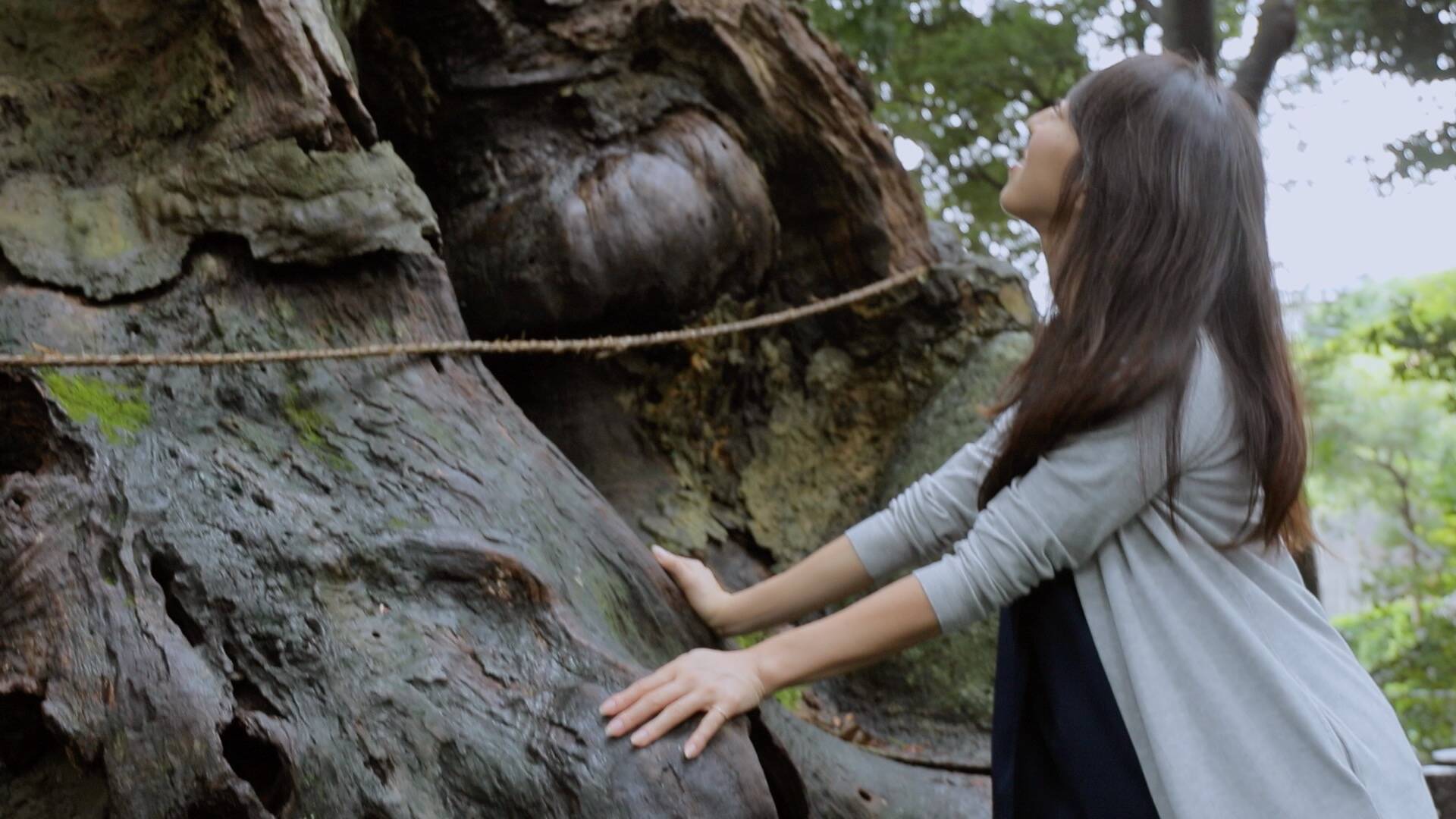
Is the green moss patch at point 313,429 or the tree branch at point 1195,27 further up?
the tree branch at point 1195,27

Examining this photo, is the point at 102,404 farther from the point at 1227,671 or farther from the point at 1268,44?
the point at 1268,44

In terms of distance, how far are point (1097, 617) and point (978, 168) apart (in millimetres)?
4231

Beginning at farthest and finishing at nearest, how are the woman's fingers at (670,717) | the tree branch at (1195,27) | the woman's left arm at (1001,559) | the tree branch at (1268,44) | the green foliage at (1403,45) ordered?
the green foliage at (1403,45) < the tree branch at (1268,44) < the tree branch at (1195,27) < the woman's left arm at (1001,559) < the woman's fingers at (670,717)

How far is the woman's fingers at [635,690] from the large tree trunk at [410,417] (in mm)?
33

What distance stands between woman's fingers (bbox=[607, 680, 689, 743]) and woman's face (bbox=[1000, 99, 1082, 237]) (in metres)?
0.93

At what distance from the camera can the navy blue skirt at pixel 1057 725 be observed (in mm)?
1515

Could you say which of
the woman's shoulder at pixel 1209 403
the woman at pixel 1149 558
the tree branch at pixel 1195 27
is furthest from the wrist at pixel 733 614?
the tree branch at pixel 1195 27

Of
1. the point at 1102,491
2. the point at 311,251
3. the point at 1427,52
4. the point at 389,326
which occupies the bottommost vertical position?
the point at 1102,491

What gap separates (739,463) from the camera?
3.35 metres

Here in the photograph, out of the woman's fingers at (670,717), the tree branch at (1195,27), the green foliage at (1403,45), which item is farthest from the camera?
the green foliage at (1403,45)

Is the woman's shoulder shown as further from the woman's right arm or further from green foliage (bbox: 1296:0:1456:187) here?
green foliage (bbox: 1296:0:1456:187)

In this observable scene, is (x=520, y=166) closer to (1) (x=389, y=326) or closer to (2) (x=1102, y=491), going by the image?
(1) (x=389, y=326)

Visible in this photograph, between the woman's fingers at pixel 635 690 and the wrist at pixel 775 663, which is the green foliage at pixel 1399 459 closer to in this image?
the wrist at pixel 775 663

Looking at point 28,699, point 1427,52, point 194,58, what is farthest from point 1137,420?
point 1427,52
